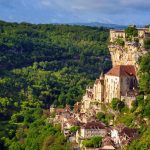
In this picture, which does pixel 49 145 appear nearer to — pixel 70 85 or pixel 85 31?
pixel 70 85

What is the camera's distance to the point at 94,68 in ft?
421

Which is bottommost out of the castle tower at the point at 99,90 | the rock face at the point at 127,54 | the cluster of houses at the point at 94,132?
the cluster of houses at the point at 94,132

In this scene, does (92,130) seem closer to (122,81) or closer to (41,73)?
(122,81)

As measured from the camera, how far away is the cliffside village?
6438 centimetres

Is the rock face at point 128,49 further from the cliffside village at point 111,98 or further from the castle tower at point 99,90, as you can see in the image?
the castle tower at point 99,90

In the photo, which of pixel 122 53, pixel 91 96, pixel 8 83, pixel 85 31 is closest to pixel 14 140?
pixel 91 96

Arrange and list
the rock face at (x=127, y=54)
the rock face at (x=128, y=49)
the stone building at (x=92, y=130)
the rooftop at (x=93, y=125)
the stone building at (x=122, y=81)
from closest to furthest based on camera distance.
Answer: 1. the stone building at (x=92, y=130)
2. the rooftop at (x=93, y=125)
3. the stone building at (x=122, y=81)
4. the rock face at (x=127, y=54)
5. the rock face at (x=128, y=49)

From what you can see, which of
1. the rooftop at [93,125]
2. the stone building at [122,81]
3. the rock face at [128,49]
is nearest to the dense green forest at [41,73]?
the rooftop at [93,125]

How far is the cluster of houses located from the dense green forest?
1.17 metres

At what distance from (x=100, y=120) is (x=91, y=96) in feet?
23.2

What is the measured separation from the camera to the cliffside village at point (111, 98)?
6438 cm

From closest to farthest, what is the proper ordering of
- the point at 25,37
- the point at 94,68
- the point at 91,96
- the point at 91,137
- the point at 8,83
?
1. the point at 91,137
2. the point at 91,96
3. the point at 8,83
4. the point at 94,68
5. the point at 25,37

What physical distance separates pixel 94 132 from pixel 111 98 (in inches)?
296

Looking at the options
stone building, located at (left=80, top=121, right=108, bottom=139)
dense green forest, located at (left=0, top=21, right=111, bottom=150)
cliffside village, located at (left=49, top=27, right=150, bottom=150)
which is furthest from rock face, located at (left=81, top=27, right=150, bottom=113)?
dense green forest, located at (left=0, top=21, right=111, bottom=150)
